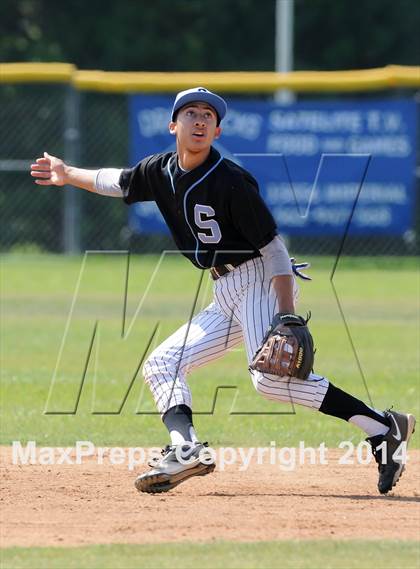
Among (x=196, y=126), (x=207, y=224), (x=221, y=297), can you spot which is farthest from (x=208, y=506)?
(x=196, y=126)

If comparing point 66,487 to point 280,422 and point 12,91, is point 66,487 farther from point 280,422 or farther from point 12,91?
point 12,91

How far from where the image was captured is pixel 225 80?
1645 centimetres

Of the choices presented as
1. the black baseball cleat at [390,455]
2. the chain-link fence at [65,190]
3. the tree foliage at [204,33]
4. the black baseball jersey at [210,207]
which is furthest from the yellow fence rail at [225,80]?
the black baseball cleat at [390,455]

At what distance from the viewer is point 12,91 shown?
803 inches

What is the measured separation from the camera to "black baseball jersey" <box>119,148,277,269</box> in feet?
17.3

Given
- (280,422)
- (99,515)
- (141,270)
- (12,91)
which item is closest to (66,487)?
(99,515)

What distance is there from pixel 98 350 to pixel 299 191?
21.5 feet

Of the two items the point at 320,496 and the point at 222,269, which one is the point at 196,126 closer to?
the point at 222,269

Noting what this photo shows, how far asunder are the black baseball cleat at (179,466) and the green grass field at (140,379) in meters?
0.78

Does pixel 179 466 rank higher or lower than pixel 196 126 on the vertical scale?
lower

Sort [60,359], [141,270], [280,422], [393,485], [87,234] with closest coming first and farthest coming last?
[393,485] < [280,422] < [60,359] < [141,270] < [87,234]

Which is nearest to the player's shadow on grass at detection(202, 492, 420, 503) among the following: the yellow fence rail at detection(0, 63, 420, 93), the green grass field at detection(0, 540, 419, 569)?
the green grass field at detection(0, 540, 419, 569)

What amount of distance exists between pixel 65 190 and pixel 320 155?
360 cm

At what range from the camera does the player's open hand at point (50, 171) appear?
5918 millimetres
